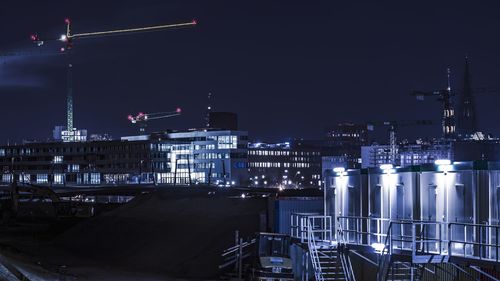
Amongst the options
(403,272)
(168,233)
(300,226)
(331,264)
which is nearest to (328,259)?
(331,264)

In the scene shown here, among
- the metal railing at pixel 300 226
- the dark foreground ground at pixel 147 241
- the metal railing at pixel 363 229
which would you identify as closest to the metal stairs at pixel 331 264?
the metal railing at pixel 363 229

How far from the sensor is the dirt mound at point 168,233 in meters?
53.9

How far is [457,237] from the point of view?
85.0ft

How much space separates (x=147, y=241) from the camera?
208 feet

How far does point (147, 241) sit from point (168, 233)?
76.8 inches

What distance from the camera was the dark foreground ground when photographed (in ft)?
167

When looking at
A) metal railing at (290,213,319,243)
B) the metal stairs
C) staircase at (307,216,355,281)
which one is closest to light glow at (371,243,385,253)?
staircase at (307,216,355,281)

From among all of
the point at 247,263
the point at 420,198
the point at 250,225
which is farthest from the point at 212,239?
the point at 420,198

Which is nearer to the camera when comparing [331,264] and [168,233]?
[331,264]

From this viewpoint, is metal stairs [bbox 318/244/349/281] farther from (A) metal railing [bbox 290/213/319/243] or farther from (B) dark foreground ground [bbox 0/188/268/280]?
(B) dark foreground ground [bbox 0/188/268/280]

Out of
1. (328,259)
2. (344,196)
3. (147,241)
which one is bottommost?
(147,241)

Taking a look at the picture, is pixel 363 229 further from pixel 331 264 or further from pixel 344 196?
pixel 344 196

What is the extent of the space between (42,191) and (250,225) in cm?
6211

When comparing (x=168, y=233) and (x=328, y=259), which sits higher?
(x=328, y=259)
